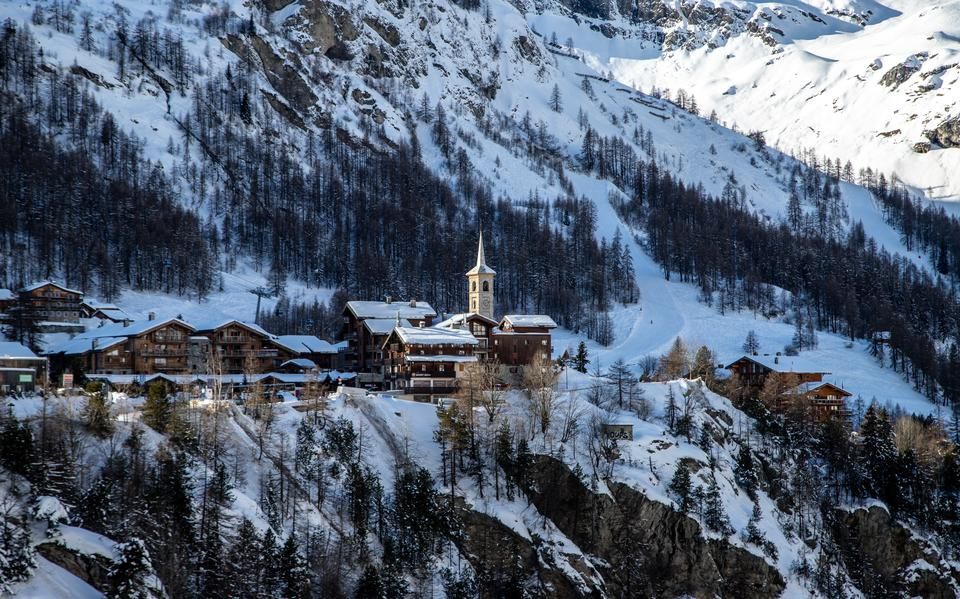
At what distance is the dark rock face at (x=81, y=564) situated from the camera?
48.5 m

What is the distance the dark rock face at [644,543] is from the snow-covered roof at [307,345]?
134 feet

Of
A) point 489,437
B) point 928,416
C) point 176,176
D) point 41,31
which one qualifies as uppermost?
point 41,31

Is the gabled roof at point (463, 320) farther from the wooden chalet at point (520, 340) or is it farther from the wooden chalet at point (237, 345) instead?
the wooden chalet at point (237, 345)

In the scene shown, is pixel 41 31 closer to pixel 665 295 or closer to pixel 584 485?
pixel 665 295

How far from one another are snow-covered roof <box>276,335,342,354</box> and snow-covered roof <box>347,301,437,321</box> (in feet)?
16.6

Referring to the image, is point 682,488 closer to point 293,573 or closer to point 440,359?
point 440,359

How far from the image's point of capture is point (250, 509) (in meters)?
58.5

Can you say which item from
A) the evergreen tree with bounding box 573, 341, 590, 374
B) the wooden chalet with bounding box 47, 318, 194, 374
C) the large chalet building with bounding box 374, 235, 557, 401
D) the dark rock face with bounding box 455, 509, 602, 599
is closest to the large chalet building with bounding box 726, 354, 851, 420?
the evergreen tree with bounding box 573, 341, 590, 374

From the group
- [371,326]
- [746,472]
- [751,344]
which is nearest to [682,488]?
[746,472]

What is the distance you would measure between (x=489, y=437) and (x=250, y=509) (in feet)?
73.0

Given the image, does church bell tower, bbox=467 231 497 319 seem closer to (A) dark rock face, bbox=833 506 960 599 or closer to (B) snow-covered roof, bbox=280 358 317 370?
(B) snow-covered roof, bbox=280 358 317 370

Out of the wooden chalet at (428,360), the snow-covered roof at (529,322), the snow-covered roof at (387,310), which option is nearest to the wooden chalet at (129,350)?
the snow-covered roof at (387,310)

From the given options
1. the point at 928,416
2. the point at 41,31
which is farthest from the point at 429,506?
the point at 41,31

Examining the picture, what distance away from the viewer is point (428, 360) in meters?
90.4
